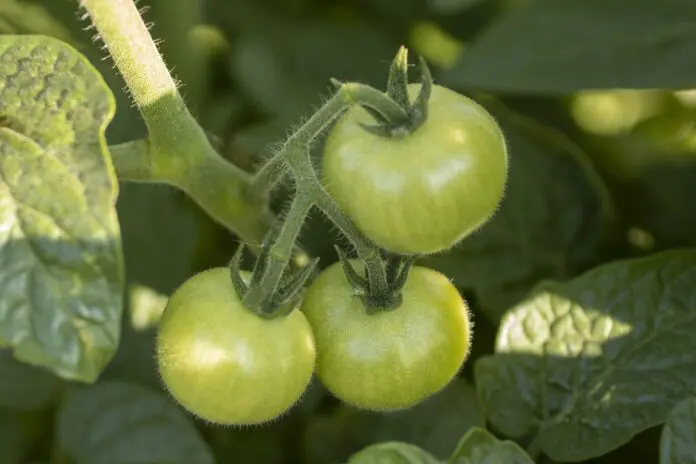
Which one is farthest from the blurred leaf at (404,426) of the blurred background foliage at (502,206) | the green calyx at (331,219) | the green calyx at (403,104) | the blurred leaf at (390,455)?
the green calyx at (403,104)

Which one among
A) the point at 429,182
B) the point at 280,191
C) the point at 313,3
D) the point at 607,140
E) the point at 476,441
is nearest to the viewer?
the point at 429,182

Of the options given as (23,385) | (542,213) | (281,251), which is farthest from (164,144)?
(542,213)

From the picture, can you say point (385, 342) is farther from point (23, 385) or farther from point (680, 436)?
point (23, 385)

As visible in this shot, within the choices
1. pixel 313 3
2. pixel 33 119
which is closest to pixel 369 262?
pixel 33 119

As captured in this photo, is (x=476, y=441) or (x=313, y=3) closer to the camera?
→ (x=476, y=441)

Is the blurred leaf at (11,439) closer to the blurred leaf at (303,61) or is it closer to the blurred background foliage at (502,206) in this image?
the blurred background foliage at (502,206)

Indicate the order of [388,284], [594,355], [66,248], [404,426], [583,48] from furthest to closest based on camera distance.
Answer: [583,48], [404,426], [594,355], [388,284], [66,248]

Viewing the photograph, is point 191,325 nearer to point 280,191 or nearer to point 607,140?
point 280,191

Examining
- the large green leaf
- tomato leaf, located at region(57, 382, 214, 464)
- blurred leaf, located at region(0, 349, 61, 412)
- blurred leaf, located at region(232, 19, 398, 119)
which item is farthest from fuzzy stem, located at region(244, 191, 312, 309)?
blurred leaf, located at region(232, 19, 398, 119)
